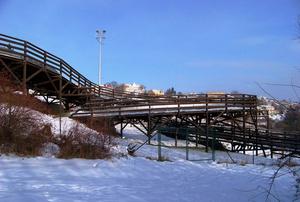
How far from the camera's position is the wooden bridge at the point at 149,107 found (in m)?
32.6

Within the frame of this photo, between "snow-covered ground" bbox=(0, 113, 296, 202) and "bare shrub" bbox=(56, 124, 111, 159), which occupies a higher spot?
"bare shrub" bbox=(56, 124, 111, 159)

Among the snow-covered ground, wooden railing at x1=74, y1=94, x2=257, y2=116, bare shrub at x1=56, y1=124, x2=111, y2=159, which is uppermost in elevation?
wooden railing at x1=74, y1=94, x2=257, y2=116

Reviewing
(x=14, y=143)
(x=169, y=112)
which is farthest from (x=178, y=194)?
(x=169, y=112)

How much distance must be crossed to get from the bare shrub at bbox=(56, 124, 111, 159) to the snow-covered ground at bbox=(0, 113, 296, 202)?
545mm

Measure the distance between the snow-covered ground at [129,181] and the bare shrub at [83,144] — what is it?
1.79 feet

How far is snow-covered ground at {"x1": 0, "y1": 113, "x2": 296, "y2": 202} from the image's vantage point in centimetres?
1116

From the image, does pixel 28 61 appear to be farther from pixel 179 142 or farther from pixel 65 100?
pixel 179 142

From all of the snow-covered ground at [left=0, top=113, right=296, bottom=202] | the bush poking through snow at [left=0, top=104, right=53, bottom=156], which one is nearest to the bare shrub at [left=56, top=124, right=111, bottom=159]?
the snow-covered ground at [left=0, top=113, right=296, bottom=202]

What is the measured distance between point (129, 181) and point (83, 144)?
4431 mm

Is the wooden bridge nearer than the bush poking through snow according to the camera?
No

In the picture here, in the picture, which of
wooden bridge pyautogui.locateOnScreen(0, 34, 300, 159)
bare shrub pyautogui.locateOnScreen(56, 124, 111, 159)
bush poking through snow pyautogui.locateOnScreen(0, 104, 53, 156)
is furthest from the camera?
wooden bridge pyautogui.locateOnScreen(0, 34, 300, 159)

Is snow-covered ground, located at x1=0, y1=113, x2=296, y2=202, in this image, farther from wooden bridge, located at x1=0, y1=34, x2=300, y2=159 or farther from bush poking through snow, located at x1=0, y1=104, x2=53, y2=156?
wooden bridge, located at x1=0, y1=34, x2=300, y2=159

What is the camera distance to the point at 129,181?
13680mm

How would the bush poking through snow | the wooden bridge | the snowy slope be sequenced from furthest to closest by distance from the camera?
the wooden bridge
the bush poking through snow
the snowy slope
